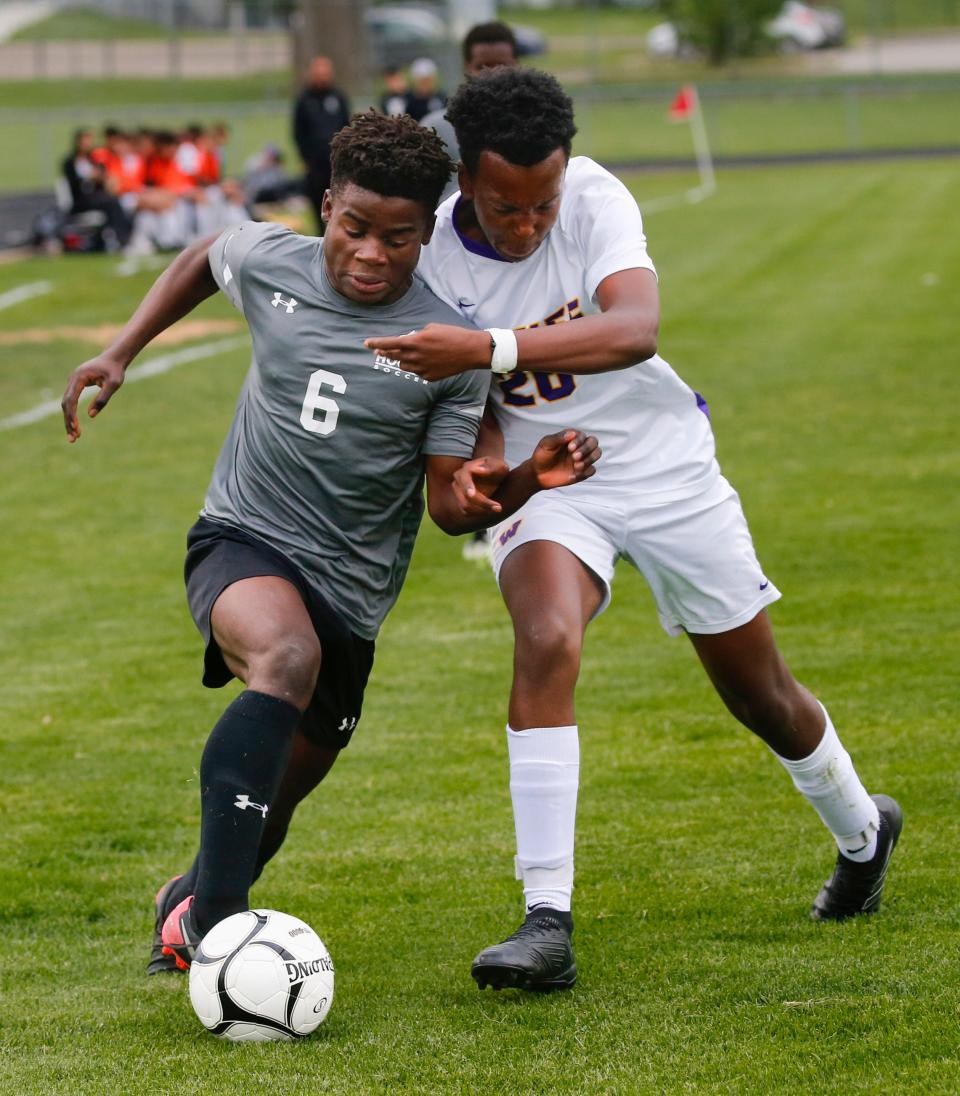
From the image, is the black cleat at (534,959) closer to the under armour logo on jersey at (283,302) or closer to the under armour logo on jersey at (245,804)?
the under armour logo on jersey at (245,804)

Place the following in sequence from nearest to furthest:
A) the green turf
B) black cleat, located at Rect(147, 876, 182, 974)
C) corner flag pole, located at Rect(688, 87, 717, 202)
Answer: black cleat, located at Rect(147, 876, 182, 974) < corner flag pole, located at Rect(688, 87, 717, 202) < the green turf

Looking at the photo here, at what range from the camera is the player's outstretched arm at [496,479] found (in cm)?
400

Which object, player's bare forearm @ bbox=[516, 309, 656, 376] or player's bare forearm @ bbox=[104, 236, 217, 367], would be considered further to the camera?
player's bare forearm @ bbox=[104, 236, 217, 367]

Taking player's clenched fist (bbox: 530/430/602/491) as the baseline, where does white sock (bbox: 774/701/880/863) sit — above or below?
below

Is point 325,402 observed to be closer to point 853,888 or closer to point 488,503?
point 488,503

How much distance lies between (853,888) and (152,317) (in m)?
2.37

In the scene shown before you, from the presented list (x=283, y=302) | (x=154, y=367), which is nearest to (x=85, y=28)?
(x=154, y=367)

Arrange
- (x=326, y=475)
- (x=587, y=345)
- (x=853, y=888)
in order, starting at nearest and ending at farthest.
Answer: (x=587, y=345)
(x=326, y=475)
(x=853, y=888)

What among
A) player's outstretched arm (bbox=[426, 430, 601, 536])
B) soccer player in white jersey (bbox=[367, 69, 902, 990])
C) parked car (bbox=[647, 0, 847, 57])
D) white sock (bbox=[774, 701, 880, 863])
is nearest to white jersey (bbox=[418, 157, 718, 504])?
soccer player in white jersey (bbox=[367, 69, 902, 990])

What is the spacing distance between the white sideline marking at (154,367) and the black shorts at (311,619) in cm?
925

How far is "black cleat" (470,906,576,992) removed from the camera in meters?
4.02

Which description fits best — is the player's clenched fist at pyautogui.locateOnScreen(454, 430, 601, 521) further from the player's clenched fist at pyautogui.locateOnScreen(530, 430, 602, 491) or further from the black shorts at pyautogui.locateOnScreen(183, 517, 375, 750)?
the black shorts at pyautogui.locateOnScreen(183, 517, 375, 750)

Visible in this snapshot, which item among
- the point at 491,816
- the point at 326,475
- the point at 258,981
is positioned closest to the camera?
the point at 258,981

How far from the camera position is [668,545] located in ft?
14.6
